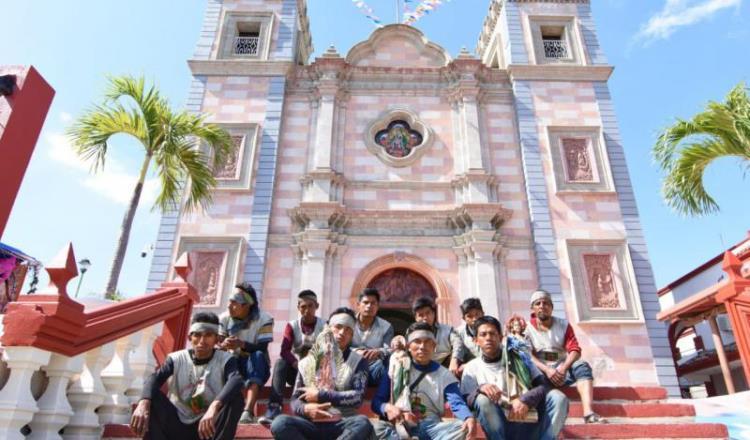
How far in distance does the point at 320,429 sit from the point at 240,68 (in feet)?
40.4

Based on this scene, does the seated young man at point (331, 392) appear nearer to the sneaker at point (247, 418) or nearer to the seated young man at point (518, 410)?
the sneaker at point (247, 418)

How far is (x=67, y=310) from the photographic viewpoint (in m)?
3.70

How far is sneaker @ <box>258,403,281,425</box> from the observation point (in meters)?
4.40

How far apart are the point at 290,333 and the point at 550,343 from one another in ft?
10.1

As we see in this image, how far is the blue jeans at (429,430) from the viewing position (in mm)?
3740

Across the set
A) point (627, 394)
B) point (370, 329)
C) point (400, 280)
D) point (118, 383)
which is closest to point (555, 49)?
point (400, 280)

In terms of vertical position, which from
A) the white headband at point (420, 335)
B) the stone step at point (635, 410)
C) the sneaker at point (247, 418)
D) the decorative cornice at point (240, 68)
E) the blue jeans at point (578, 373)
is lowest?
the sneaker at point (247, 418)

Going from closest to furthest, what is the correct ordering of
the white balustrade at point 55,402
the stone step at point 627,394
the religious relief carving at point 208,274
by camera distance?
1. the white balustrade at point 55,402
2. the stone step at point 627,394
3. the religious relief carving at point 208,274

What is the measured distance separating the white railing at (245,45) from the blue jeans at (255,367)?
38.4ft

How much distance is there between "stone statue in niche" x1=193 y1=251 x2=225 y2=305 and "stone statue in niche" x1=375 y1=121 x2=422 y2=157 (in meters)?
5.39

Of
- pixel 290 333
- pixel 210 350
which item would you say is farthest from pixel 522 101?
pixel 210 350

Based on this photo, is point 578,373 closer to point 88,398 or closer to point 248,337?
point 248,337

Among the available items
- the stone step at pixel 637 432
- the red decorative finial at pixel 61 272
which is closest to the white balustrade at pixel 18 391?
the red decorative finial at pixel 61 272

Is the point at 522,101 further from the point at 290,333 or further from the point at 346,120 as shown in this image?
the point at 290,333
